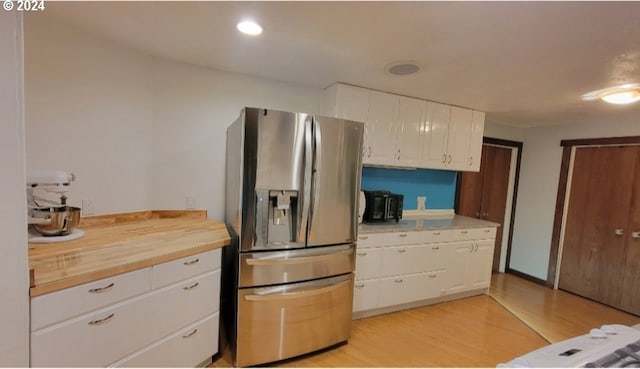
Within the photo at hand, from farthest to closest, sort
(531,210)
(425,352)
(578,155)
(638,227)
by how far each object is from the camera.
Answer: (531,210), (578,155), (638,227), (425,352)

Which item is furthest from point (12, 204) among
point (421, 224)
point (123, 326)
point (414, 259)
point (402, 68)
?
point (421, 224)

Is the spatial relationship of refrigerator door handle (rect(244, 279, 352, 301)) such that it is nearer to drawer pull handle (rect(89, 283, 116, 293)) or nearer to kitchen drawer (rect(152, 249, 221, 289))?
kitchen drawer (rect(152, 249, 221, 289))

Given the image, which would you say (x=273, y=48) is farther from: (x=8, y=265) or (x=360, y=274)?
(x=360, y=274)

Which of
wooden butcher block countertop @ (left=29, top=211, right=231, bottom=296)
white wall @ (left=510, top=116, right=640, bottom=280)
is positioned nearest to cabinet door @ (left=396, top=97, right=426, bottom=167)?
wooden butcher block countertop @ (left=29, top=211, right=231, bottom=296)

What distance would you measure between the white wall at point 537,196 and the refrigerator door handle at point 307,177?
12.3ft

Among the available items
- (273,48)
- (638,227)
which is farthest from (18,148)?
(638,227)

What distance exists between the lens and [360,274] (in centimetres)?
268

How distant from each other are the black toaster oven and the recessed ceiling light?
1.83 meters

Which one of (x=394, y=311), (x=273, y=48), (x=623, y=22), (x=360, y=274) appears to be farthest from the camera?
(x=394, y=311)

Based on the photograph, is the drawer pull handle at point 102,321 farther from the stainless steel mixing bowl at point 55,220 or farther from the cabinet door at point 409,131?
the cabinet door at point 409,131

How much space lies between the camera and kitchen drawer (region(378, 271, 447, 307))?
2.81 m

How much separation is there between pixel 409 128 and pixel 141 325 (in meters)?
2.76

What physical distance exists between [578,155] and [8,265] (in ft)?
17.1

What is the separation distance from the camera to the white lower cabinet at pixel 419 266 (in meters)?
2.71
